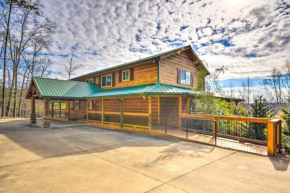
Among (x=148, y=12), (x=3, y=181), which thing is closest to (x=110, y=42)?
(x=148, y=12)

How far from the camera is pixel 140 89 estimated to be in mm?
12539

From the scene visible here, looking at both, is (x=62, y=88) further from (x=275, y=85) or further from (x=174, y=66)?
(x=275, y=85)

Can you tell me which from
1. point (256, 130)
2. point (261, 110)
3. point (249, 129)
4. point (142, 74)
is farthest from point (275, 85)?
point (142, 74)

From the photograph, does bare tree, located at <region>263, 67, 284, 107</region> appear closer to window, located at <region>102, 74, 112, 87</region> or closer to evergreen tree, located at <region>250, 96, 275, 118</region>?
evergreen tree, located at <region>250, 96, 275, 118</region>

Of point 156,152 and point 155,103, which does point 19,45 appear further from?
point 156,152

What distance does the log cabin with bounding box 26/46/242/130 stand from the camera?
40.9 ft

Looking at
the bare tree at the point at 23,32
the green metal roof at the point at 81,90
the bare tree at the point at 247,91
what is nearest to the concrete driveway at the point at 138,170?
the green metal roof at the point at 81,90

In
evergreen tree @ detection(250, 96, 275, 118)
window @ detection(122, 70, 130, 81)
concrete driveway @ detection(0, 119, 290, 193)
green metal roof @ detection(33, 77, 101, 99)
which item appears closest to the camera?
concrete driveway @ detection(0, 119, 290, 193)

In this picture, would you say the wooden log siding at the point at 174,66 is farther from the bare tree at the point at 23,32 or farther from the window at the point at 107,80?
the bare tree at the point at 23,32

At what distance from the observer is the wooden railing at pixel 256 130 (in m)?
6.22

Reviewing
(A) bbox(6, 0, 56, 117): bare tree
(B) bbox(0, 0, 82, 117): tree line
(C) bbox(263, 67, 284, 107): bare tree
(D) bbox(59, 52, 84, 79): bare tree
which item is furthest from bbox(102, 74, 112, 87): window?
(C) bbox(263, 67, 284, 107): bare tree

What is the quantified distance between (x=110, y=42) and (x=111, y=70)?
2.92 meters

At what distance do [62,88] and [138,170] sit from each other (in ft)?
45.0

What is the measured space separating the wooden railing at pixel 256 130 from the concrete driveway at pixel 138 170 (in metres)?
0.78
